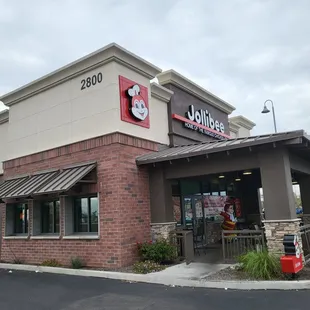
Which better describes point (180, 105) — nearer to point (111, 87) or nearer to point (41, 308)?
point (111, 87)

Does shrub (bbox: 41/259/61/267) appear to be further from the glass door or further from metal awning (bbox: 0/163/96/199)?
the glass door

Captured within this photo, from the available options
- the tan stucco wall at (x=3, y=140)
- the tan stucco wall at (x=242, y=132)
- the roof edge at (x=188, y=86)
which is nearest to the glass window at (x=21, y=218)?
the tan stucco wall at (x=3, y=140)

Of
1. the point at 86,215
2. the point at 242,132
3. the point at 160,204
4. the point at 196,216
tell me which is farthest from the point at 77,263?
the point at 242,132

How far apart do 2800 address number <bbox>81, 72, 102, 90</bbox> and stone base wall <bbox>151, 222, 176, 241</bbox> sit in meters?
5.41

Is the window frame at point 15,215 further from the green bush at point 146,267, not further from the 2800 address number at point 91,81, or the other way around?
the green bush at point 146,267

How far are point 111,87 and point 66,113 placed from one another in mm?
2474

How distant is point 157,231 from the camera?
11969 millimetres

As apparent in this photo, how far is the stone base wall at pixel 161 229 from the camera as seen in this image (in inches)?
465

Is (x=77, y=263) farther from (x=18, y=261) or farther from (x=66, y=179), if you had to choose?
(x=18, y=261)

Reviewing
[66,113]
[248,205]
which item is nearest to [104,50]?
[66,113]

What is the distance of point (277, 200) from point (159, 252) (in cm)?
391

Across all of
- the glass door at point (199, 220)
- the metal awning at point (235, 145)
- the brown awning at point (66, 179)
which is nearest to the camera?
the metal awning at point (235, 145)

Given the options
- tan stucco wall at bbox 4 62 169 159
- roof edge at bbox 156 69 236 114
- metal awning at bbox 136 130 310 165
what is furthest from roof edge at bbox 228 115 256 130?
metal awning at bbox 136 130 310 165

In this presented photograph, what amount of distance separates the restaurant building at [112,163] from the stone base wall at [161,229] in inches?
1.9
